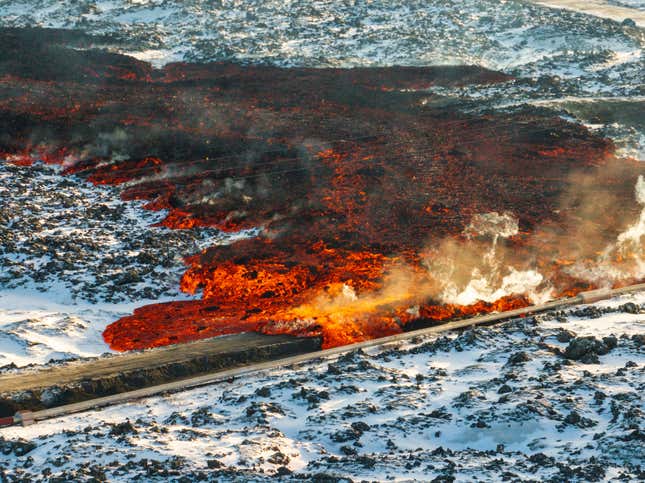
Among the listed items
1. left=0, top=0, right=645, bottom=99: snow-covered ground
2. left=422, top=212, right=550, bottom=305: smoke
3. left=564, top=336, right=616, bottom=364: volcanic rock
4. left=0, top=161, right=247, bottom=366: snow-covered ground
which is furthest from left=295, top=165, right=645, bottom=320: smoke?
left=0, top=0, right=645, bottom=99: snow-covered ground

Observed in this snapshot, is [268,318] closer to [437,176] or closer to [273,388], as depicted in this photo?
[273,388]

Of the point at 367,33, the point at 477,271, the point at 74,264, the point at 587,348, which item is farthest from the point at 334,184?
the point at 367,33

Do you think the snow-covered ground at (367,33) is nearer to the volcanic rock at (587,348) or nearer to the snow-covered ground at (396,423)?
the volcanic rock at (587,348)

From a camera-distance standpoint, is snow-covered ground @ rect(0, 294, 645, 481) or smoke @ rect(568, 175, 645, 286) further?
smoke @ rect(568, 175, 645, 286)

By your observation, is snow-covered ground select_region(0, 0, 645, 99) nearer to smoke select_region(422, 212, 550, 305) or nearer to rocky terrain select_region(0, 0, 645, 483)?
rocky terrain select_region(0, 0, 645, 483)

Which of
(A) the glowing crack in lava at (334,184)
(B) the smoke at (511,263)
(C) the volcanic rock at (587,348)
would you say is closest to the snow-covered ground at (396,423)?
(C) the volcanic rock at (587,348)

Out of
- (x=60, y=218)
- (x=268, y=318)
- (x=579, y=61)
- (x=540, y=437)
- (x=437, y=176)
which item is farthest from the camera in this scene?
(x=579, y=61)

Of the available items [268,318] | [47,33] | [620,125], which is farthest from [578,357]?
[47,33]
